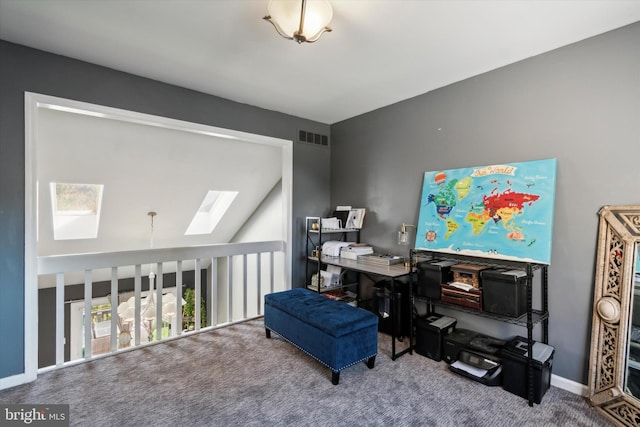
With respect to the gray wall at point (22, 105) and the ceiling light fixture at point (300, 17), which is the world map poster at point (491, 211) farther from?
the gray wall at point (22, 105)

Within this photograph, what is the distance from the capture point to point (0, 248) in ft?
7.13

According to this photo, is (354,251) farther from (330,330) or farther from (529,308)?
(529,308)

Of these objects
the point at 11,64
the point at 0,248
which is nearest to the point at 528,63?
the point at 11,64

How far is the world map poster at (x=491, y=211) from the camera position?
2246 mm

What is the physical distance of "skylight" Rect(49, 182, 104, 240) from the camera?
3.96m

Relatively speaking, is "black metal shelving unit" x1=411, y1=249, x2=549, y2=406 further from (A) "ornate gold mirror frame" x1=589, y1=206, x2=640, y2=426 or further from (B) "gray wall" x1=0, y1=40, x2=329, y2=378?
(B) "gray wall" x1=0, y1=40, x2=329, y2=378

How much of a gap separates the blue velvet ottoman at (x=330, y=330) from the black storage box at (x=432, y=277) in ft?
1.64

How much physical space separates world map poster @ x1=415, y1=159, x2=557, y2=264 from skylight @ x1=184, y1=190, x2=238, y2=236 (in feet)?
10.3

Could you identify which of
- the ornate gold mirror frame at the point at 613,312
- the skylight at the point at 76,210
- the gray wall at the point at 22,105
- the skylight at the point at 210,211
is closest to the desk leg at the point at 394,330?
the ornate gold mirror frame at the point at 613,312

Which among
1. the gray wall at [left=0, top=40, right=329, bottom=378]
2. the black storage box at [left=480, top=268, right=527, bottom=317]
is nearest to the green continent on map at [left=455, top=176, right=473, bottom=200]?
the black storage box at [left=480, top=268, right=527, bottom=317]

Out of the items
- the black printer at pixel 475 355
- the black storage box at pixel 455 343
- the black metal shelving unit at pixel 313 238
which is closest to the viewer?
the black printer at pixel 475 355

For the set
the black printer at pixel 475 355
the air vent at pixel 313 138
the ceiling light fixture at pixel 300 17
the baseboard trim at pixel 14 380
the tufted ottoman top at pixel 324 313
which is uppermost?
the ceiling light fixture at pixel 300 17

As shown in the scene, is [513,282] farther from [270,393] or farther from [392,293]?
[270,393]

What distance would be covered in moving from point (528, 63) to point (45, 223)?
552 cm
